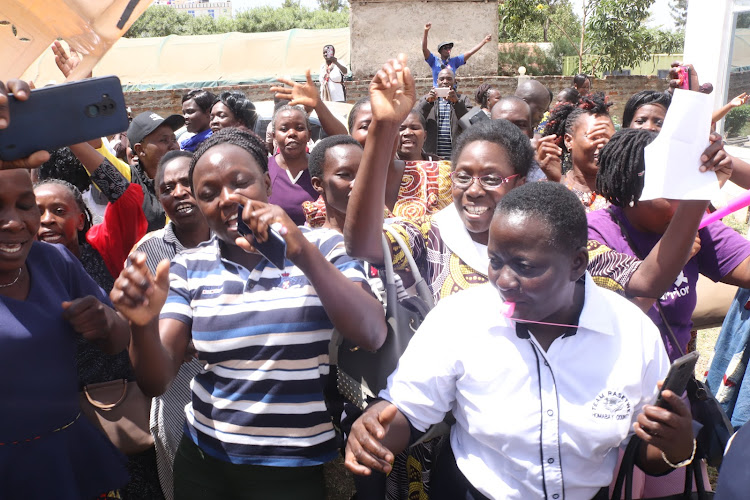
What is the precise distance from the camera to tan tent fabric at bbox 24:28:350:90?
937 inches

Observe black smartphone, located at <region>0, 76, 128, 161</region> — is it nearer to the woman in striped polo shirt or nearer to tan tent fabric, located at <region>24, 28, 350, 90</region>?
the woman in striped polo shirt

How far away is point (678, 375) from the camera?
5.63 ft

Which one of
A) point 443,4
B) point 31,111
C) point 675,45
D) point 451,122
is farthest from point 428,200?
point 675,45

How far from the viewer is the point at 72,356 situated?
220cm

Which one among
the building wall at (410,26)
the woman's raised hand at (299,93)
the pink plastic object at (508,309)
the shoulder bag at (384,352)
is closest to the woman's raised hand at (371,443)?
the shoulder bag at (384,352)

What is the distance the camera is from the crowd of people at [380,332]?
1816mm

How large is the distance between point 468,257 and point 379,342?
52 centimetres

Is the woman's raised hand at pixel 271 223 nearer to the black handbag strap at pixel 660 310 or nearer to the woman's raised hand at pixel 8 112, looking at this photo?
the woman's raised hand at pixel 8 112

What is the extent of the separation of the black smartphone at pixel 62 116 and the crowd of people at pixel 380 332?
4cm

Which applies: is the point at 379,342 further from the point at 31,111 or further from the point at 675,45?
the point at 675,45

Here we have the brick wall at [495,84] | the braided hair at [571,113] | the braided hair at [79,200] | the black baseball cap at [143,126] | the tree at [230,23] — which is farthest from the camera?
the tree at [230,23]

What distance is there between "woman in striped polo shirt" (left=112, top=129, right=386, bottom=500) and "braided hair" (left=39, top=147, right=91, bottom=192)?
91.9 inches

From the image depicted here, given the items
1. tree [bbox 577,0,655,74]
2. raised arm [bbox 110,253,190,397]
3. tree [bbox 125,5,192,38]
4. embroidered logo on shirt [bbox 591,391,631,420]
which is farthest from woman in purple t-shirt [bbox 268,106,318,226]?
tree [bbox 125,5,192,38]

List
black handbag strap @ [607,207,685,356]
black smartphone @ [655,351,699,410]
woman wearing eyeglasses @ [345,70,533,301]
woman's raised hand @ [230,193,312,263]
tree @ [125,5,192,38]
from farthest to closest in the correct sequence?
tree @ [125,5,192,38], black handbag strap @ [607,207,685,356], woman wearing eyeglasses @ [345,70,533,301], woman's raised hand @ [230,193,312,263], black smartphone @ [655,351,699,410]
